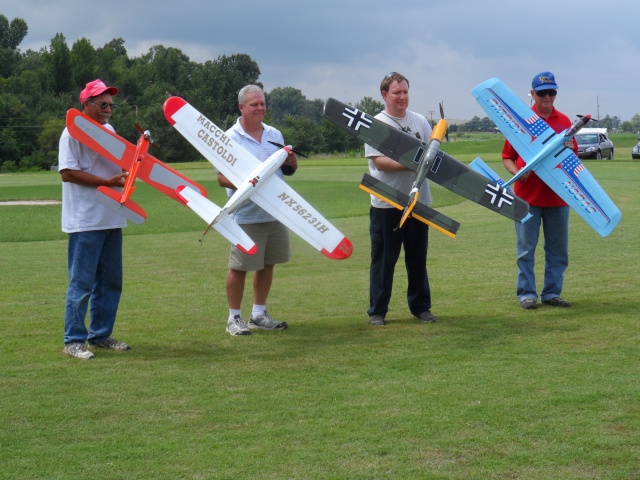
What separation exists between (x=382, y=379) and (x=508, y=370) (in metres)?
0.87

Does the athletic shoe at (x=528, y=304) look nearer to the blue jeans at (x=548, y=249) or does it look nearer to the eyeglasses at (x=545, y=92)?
the blue jeans at (x=548, y=249)

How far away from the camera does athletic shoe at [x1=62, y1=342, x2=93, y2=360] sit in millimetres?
6289

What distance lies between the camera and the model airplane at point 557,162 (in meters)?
7.58

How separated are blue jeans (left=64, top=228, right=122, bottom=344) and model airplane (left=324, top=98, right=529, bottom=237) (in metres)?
2.06

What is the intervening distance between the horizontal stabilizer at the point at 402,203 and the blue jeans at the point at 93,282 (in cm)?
206

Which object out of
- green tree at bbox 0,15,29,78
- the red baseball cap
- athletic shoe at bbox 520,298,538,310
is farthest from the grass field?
green tree at bbox 0,15,29,78

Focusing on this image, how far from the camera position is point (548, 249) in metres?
8.16

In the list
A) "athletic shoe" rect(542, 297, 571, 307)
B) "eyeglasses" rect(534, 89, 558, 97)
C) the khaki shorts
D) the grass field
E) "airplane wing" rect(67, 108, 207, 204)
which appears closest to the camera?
the grass field

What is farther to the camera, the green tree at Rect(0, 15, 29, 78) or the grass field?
the green tree at Rect(0, 15, 29, 78)

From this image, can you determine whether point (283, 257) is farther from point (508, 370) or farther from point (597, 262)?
point (597, 262)

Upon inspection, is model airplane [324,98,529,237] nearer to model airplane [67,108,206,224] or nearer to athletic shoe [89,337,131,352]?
model airplane [67,108,206,224]

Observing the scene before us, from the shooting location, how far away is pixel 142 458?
4191mm

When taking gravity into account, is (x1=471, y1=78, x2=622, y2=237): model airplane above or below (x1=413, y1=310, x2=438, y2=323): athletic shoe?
above

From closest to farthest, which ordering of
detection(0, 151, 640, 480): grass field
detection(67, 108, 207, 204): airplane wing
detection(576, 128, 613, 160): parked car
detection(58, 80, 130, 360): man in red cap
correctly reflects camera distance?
detection(0, 151, 640, 480): grass field → detection(67, 108, 207, 204): airplane wing → detection(58, 80, 130, 360): man in red cap → detection(576, 128, 613, 160): parked car
